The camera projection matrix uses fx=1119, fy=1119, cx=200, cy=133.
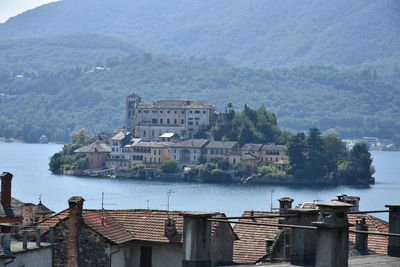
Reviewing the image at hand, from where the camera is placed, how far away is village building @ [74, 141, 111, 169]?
603 ft

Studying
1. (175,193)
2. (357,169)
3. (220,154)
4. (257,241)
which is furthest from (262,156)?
(257,241)

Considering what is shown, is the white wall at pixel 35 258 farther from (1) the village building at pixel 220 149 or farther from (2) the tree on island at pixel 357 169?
(1) the village building at pixel 220 149

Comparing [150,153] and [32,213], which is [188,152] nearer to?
[150,153]

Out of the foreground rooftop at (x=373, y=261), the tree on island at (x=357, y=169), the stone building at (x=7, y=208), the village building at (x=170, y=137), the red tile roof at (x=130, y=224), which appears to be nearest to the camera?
the foreground rooftop at (x=373, y=261)

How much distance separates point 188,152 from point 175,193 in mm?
53393

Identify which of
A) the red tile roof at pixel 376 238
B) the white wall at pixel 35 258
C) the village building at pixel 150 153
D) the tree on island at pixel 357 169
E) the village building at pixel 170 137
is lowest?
the white wall at pixel 35 258

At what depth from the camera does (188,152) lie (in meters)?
181

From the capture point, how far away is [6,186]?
27219 mm

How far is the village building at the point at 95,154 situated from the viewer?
183875 mm

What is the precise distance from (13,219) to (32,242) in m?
3.56

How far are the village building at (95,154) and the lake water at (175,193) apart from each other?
9469 millimetres

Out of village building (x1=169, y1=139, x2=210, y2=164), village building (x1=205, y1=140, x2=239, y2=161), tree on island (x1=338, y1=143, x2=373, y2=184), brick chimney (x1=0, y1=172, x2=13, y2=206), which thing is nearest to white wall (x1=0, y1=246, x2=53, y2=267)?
brick chimney (x1=0, y1=172, x2=13, y2=206)

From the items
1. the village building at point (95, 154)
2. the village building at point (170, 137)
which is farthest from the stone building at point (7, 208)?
the village building at point (170, 137)

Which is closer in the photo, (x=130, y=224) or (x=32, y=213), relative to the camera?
(x=130, y=224)
